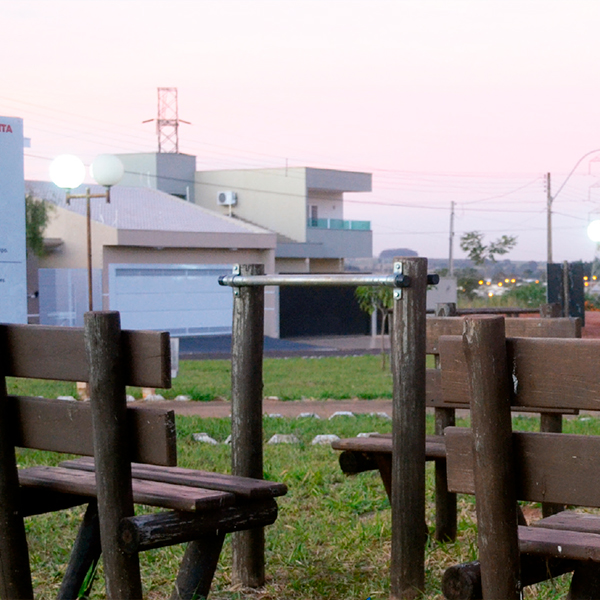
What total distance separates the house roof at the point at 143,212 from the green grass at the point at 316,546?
83.4 feet

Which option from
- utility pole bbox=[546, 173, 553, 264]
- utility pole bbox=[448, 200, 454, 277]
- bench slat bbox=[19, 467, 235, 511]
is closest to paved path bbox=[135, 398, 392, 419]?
bench slat bbox=[19, 467, 235, 511]

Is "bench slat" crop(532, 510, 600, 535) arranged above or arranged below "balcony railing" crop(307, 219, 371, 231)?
below

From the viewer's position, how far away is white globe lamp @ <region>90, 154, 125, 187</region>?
12.7 m

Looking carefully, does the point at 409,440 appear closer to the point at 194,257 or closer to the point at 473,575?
the point at 473,575

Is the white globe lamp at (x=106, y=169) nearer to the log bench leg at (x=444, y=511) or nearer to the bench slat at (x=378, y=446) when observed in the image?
the bench slat at (x=378, y=446)

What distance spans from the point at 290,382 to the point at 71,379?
44.8 feet

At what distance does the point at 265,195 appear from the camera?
151 feet

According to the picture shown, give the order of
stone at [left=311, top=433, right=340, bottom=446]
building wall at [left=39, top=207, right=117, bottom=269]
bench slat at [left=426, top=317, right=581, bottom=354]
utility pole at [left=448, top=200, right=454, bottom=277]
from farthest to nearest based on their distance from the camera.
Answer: utility pole at [left=448, top=200, right=454, bottom=277], building wall at [left=39, top=207, right=117, bottom=269], stone at [left=311, top=433, right=340, bottom=446], bench slat at [left=426, top=317, right=581, bottom=354]

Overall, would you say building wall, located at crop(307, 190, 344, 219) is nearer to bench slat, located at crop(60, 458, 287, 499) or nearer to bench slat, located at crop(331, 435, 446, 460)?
bench slat, located at crop(331, 435, 446, 460)

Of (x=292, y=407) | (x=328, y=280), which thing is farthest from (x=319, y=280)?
(x=292, y=407)

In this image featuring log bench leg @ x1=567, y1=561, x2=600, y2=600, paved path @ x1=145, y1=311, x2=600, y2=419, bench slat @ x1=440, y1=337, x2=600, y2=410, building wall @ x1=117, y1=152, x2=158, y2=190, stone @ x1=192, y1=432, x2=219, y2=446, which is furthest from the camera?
building wall @ x1=117, y1=152, x2=158, y2=190

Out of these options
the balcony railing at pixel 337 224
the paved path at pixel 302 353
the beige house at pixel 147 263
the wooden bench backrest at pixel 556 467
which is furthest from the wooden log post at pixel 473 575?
the balcony railing at pixel 337 224

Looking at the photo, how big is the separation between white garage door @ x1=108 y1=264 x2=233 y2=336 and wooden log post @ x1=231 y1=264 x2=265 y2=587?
87.2 ft

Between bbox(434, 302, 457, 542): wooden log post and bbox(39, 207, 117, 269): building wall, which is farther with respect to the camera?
bbox(39, 207, 117, 269): building wall
